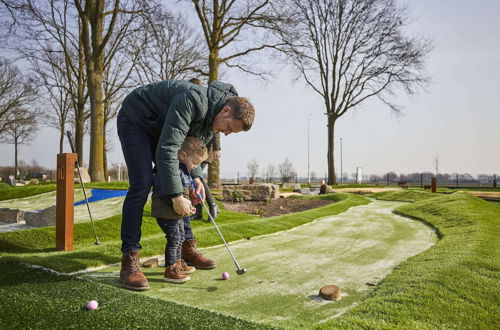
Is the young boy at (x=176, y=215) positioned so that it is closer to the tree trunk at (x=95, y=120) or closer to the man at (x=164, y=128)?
the man at (x=164, y=128)

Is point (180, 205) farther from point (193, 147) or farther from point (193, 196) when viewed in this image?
point (193, 196)

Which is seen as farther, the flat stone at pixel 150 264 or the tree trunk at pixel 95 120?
the tree trunk at pixel 95 120

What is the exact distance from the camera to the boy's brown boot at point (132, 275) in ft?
8.92

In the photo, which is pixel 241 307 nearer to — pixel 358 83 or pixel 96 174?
pixel 96 174

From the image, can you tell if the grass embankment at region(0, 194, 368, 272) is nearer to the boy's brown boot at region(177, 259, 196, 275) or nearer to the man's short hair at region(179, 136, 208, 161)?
the boy's brown boot at region(177, 259, 196, 275)

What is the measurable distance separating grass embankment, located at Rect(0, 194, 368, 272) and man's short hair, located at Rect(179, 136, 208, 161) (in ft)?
4.90

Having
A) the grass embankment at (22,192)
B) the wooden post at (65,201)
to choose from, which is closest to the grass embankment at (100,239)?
the wooden post at (65,201)

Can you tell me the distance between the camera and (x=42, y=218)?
6.86 meters

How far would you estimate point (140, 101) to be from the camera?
2.91m

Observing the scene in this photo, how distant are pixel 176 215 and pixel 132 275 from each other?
21.6 inches

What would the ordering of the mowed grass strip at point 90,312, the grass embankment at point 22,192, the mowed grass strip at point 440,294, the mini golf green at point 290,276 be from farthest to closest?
the grass embankment at point 22,192, the mini golf green at point 290,276, the mowed grass strip at point 440,294, the mowed grass strip at point 90,312

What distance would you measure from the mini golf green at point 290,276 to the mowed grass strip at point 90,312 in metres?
0.27

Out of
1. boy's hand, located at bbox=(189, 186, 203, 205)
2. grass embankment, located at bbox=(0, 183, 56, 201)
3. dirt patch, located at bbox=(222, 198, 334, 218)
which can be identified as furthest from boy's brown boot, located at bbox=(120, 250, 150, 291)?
grass embankment, located at bbox=(0, 183, 56, 201)

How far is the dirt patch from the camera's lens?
9867mm
